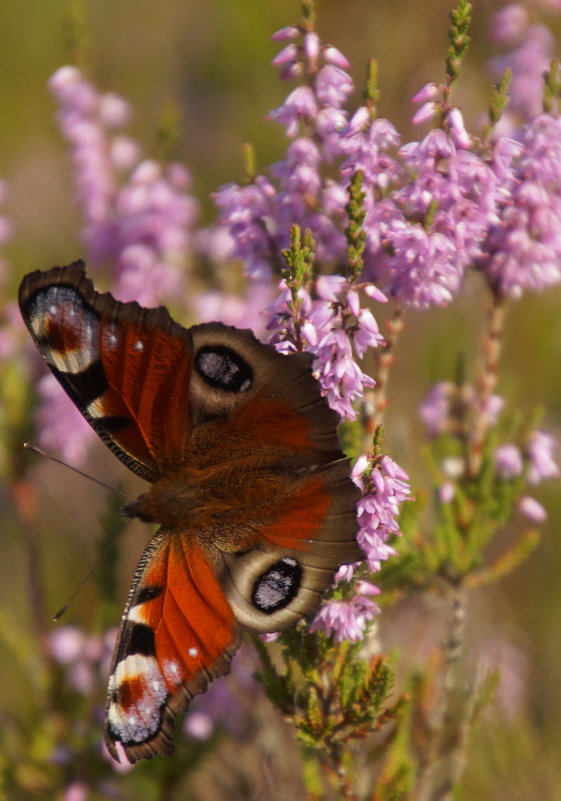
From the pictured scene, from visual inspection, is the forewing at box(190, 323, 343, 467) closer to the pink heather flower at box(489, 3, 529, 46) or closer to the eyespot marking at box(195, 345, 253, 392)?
the eyespot marking at box(195, 345, 253, 392)

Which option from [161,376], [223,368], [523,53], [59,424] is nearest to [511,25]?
[523,53]

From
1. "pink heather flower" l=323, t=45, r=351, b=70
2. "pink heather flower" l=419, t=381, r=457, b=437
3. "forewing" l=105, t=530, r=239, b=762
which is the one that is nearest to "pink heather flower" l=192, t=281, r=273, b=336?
"pink heather flower" l=419, t=381, r=457, b=437

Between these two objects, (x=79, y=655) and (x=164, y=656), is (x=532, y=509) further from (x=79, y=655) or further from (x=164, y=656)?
(x=79, y=655)

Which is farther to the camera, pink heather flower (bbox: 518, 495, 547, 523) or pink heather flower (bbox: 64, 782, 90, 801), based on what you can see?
pink heather flower (bbox: 64, 782, 90, 801)

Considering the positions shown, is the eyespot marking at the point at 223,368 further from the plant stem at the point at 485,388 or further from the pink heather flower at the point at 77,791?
the pink heather flower at the point at 77,791

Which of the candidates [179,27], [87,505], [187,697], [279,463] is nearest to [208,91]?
[179,27]

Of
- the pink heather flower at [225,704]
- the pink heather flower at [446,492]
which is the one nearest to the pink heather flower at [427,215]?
the pink heather flower at [446,492]
